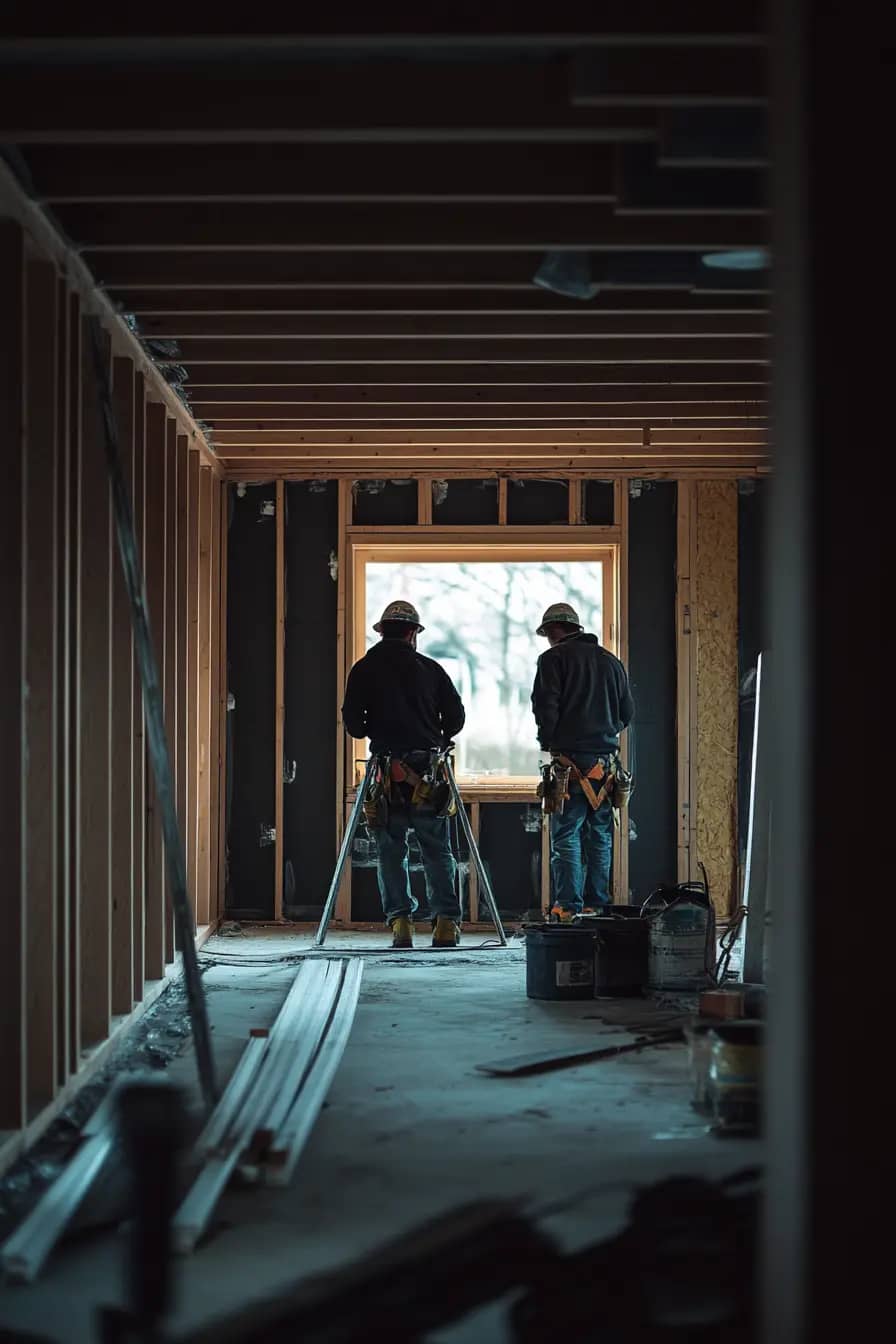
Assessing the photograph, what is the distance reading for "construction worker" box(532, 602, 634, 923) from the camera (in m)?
7.58

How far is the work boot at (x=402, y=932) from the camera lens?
7.54m

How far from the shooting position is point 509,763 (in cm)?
855

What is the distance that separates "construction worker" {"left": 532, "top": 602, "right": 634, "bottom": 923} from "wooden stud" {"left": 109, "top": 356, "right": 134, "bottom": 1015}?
2837 mm

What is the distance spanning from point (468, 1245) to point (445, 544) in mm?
6039

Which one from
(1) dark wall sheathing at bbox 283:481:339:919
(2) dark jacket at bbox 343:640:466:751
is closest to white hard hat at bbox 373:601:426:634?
(2) dark jacket at bbox 343:640:466:751

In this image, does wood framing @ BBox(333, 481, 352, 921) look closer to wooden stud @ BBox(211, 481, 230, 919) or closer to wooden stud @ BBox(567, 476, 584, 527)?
wooden stud @ BBox(211, 481, 230, 919)

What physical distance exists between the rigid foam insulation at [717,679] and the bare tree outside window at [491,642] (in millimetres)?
711

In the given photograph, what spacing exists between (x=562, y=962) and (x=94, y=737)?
7.24 feet

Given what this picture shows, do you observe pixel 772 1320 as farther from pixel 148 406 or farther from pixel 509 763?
pixel 509 763

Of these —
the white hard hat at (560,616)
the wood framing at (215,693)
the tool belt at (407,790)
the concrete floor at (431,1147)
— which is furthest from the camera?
the wood framing at (215,693)

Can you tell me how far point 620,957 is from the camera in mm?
6023

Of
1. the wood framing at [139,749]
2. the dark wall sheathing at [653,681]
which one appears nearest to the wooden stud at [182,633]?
the wood framing at [139,749]

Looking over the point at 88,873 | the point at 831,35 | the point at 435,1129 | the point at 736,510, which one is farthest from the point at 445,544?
the point at 831,35

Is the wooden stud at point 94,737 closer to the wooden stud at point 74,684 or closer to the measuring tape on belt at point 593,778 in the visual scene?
the wooden stud at point 74,684
